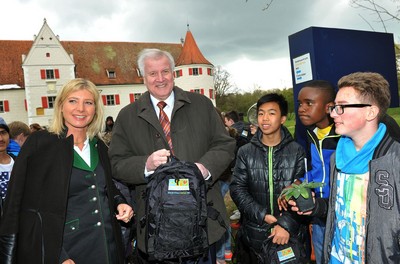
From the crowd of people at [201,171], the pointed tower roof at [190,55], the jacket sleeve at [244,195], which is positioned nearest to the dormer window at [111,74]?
the pointed tower roof at [190,55]

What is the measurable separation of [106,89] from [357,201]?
45153 millimetres

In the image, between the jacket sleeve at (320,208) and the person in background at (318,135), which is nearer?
the jacket sleeve at (320,208)

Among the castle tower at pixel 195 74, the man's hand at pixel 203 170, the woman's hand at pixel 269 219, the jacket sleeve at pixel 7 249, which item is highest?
the castle tower at pixel 195 74

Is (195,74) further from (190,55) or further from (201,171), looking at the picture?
(201,171)

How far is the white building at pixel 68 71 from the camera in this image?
40562 mm

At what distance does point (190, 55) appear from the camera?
4775cm

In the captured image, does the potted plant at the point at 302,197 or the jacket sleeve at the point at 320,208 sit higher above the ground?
the potted plant at the point at 302,197

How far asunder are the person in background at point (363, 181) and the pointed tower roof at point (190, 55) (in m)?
45.4

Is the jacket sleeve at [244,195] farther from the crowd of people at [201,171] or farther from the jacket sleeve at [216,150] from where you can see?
the jacket sleeve at [216,150]

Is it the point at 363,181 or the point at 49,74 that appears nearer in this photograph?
the point at 363,181

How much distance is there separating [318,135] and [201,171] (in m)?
1.48

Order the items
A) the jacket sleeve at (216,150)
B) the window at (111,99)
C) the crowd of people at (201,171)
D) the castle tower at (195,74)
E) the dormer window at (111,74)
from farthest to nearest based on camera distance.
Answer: the castle tower at (195,74) < the dormer window at (111,74) < the window at (111,99) < the jacket sleeve at (216,150) < the crowd of people at (201,171)

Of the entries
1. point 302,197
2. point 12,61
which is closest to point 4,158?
point 302,197

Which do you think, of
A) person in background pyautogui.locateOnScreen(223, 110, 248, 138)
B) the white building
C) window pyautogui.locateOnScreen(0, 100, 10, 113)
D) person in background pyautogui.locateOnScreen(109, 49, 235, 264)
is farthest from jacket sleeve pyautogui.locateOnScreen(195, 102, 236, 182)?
window pyautogui.locateOnScreen(0, 100, 10, 113)
